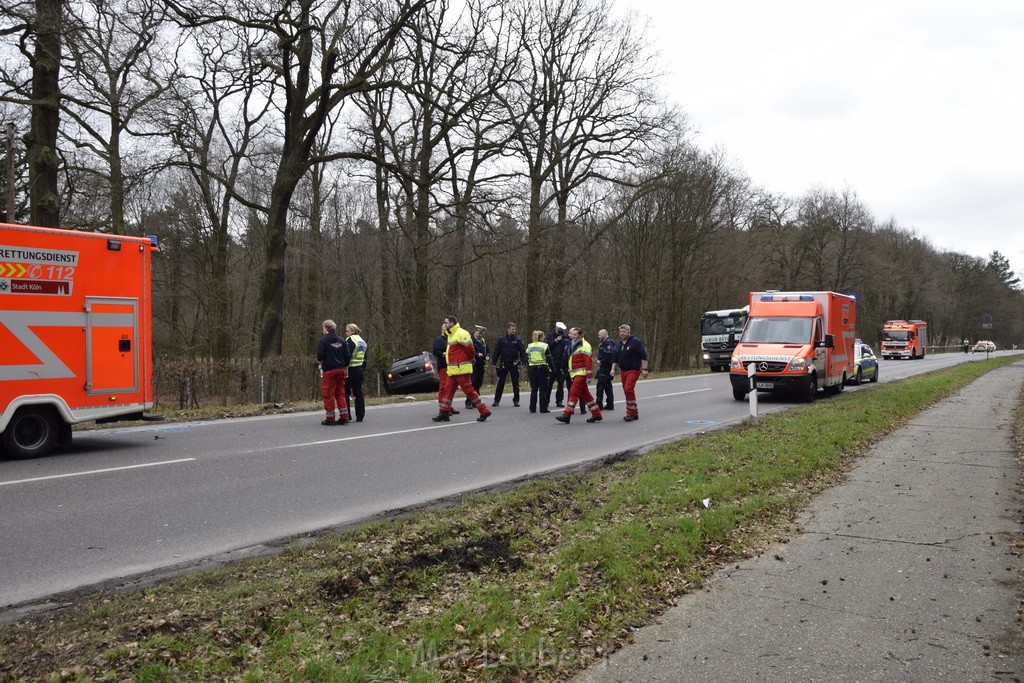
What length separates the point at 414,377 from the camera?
23609mm

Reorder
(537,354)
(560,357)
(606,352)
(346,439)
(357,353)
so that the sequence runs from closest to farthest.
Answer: (346,439) < (357,353) < (537,354) < (606,352) < (560,357)

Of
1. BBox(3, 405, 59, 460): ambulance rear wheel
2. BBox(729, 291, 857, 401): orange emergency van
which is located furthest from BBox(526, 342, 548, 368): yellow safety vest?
BBox(3, 405, 59, 460): ambulance rear wheel

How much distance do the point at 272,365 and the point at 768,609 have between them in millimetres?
16500

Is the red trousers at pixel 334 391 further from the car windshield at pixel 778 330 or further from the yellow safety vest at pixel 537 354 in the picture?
the car windshield at pixel 778 330

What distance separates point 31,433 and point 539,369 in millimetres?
9427

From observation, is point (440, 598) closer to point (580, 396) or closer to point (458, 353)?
point (458, 353)

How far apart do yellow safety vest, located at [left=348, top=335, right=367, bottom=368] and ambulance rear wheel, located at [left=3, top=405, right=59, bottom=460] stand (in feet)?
17.3

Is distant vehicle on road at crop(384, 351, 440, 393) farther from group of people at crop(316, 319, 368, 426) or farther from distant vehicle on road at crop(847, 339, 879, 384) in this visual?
distant vehicle on road at crop(847, 339, 879, 384)

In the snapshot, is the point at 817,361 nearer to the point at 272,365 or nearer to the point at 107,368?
the point at 272,365

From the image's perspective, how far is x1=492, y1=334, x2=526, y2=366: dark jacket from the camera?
18.8 metres

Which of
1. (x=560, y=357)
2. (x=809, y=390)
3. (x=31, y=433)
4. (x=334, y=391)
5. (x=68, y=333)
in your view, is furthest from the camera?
(x=809, y=390)

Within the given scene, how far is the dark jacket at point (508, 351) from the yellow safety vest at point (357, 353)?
4.30 m

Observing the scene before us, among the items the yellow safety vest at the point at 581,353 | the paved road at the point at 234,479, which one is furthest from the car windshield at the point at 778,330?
the yellow safety vest at the point at 581,353

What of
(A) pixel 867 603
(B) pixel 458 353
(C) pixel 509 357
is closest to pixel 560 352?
(C) pixel 509 357
